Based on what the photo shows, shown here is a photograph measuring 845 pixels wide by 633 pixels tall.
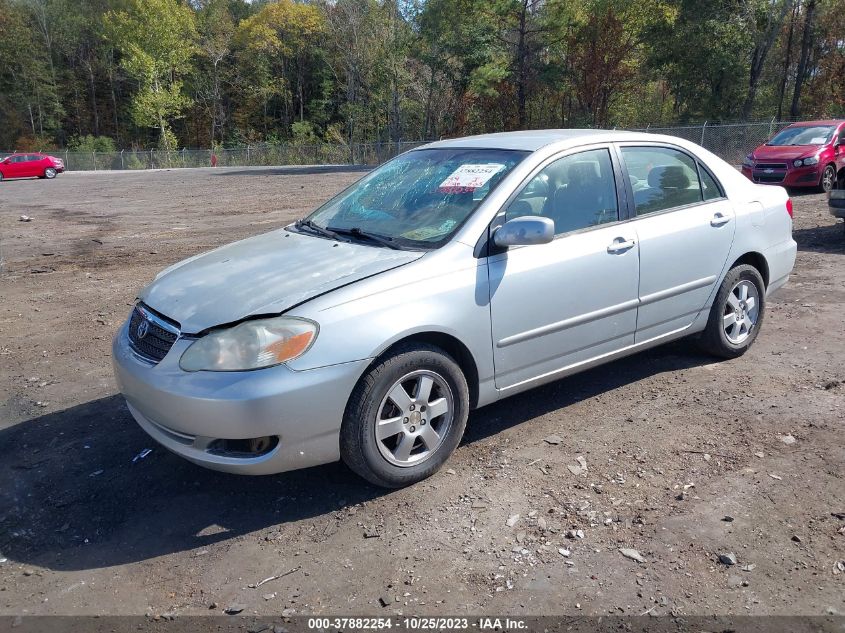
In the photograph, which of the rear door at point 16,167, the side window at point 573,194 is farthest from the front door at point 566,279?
the rear door at point 16,167

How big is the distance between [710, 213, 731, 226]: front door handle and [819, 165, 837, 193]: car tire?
13051mm

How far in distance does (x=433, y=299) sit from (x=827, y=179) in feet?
51.9

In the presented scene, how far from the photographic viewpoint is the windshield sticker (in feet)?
14.0

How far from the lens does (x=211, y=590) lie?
9.90ft

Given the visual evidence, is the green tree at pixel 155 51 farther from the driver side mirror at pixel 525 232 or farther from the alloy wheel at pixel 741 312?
the driver side mirror at pixel 525 232

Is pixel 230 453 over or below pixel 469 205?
below

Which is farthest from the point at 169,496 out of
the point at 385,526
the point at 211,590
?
the point at 385,526

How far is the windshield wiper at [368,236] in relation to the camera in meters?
4.06

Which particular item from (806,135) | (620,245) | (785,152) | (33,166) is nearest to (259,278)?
(620,245)

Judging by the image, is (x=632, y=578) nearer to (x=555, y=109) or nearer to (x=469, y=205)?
(x=469, y=205)

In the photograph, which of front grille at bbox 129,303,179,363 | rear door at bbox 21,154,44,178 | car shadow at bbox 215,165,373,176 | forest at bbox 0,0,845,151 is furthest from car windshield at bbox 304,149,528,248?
rear door at bbox 21,154,44,178

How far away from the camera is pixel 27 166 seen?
130ft

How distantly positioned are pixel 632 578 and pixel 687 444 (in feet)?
4.55

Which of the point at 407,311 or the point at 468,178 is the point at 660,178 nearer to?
the point at 468,178
